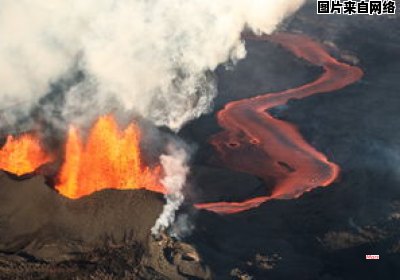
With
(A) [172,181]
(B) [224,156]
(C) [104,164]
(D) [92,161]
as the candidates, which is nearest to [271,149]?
(B) [224,156]

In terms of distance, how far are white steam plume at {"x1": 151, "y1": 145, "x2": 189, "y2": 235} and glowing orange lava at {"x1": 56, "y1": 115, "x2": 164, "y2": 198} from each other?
0.94 m

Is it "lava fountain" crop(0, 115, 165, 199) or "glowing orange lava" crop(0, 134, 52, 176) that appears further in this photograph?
"glowing orange lava" crop(0, 134, 52, 176)

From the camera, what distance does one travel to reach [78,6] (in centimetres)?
4603

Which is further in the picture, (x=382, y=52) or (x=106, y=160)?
(x=382, y=52)

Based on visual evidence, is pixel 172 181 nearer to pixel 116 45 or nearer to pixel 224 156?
pixel 224 156

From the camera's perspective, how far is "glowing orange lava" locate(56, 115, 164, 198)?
118 feet

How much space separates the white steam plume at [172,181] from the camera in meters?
33.6

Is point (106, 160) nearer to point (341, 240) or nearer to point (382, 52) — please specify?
point (341, 240)

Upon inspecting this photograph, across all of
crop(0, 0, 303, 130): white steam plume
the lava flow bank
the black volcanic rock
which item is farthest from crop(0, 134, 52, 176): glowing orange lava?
the lava flow bank

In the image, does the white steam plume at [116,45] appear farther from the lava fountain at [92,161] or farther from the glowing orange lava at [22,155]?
the glowing orange lava at [22,155]

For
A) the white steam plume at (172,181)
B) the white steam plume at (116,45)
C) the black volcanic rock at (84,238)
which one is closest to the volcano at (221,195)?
the black volcanic rock at (84,238)

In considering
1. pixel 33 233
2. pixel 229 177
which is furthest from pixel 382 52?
pixel 33 233

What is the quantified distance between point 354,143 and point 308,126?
511 centimetres

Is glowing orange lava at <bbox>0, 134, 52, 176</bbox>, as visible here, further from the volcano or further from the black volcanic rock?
the black volcanic rock
